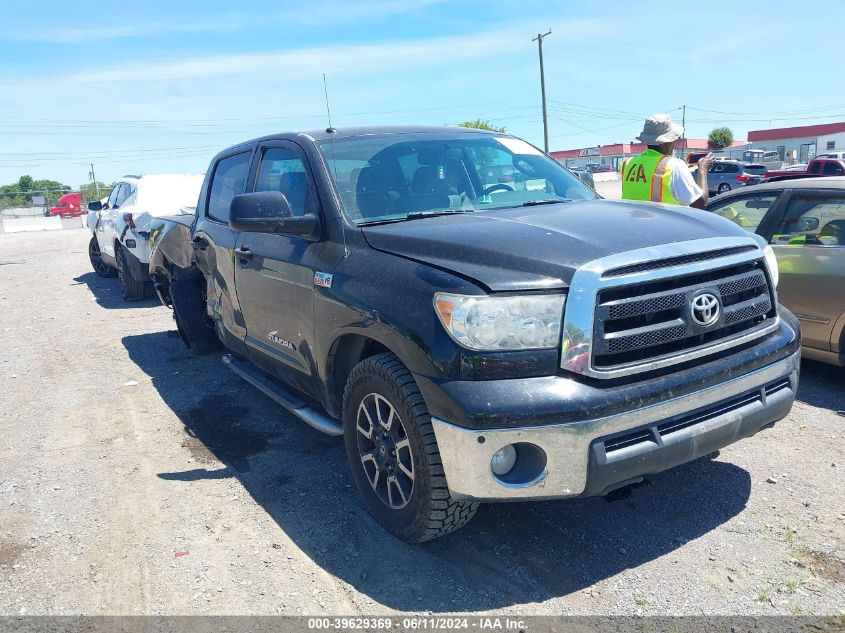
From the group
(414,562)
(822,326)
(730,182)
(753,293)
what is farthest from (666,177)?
(730,182)

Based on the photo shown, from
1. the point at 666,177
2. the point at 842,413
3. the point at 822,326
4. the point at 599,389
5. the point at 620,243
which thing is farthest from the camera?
the point at 666,177

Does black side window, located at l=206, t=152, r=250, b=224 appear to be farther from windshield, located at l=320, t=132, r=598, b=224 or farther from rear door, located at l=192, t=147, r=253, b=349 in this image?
windshield, located at l=320, t=132, r=598, b=224

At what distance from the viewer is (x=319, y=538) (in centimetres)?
337

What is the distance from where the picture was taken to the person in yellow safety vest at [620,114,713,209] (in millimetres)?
5680

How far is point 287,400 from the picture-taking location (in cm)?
424

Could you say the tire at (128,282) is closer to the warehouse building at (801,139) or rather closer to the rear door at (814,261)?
the rear door at (814,261)

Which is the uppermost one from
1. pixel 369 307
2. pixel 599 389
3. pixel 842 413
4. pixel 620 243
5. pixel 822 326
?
pixel 620 243

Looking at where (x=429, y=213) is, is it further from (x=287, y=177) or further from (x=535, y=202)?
(x=287, y=177)

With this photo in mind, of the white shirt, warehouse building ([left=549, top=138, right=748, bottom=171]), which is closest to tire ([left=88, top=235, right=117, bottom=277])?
the white shirt

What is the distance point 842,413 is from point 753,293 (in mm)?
2076

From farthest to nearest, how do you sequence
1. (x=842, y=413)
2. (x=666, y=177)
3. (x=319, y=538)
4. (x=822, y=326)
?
(x=666, y=177) < (x=822, y=326) < (x=842, y=413) < (x=319, y=538)

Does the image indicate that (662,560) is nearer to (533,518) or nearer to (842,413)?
(533,518)

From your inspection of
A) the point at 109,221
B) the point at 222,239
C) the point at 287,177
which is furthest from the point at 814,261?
the point at 109,221

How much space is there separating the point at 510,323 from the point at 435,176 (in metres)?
1.57
